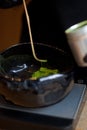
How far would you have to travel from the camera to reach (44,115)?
0.63 m

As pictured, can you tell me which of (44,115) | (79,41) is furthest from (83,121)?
(79,41)

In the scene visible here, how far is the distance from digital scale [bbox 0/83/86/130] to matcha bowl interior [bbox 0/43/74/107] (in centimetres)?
2

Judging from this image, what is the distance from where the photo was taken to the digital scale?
2.01 ft

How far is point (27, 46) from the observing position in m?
0.76

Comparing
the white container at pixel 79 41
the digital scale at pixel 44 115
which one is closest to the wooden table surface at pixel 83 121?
the digital scale at pixel 44 115

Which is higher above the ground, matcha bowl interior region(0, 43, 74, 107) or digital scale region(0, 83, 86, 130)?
matcha bowl interior region(0, 43, 74, 107)

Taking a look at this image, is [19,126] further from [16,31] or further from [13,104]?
[16,31]

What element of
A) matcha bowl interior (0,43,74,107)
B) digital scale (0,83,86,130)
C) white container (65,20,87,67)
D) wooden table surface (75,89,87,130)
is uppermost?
white container (65,20,87,67)

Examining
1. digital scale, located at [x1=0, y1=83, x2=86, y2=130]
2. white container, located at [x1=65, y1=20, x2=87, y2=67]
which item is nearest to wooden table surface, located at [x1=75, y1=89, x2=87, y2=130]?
digital scale, located at [x1=0, y1=83, x2=86, y2=130]

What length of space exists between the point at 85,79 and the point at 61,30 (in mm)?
176

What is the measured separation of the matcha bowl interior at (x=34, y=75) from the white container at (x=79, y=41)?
0.04 m

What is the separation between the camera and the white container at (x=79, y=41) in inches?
23.8

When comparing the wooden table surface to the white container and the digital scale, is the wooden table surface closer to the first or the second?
the digital scale

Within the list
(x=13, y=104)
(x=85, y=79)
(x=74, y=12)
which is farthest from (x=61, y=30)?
(x=13, y=104)
